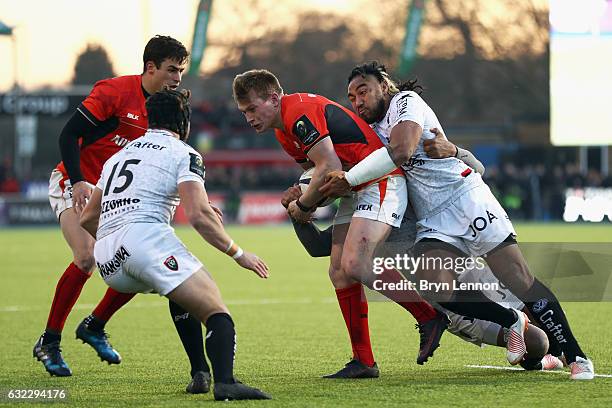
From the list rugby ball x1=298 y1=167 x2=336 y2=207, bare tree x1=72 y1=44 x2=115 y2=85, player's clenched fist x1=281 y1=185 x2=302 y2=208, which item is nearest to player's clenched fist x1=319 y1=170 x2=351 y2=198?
rugby ball x1=298 y1=167 x2=336 y2=207

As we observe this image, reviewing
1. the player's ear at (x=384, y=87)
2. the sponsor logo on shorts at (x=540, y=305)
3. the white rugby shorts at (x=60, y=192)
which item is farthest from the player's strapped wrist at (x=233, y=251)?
the white rugby shorts at (x=60, y=192)

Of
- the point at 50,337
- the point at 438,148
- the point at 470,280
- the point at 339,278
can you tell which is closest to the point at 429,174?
the point at 438,148

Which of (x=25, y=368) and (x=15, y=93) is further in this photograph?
(x=15, y=93)

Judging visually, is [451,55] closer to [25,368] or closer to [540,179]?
[540,179]

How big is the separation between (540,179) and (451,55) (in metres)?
15.6

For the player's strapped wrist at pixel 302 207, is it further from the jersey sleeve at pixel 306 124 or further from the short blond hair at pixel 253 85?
the short blond hair at pixel 253 85

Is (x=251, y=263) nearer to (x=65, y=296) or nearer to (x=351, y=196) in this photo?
(x=351, y=196)

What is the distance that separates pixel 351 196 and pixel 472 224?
0.80m

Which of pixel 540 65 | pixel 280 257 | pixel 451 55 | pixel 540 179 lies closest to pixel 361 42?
pixel 451 55

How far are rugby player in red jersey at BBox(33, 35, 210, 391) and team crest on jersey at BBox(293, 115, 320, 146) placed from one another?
1258 millimetres

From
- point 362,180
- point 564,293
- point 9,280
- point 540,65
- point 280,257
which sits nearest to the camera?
point 362,180

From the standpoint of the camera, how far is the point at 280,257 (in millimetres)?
21062

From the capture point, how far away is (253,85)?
24.4ft

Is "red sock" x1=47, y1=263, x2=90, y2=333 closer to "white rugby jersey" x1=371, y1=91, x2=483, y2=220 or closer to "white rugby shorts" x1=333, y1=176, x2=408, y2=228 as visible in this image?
"white rugby shorts" x1=333, y1=176, x2=408, y2=228
